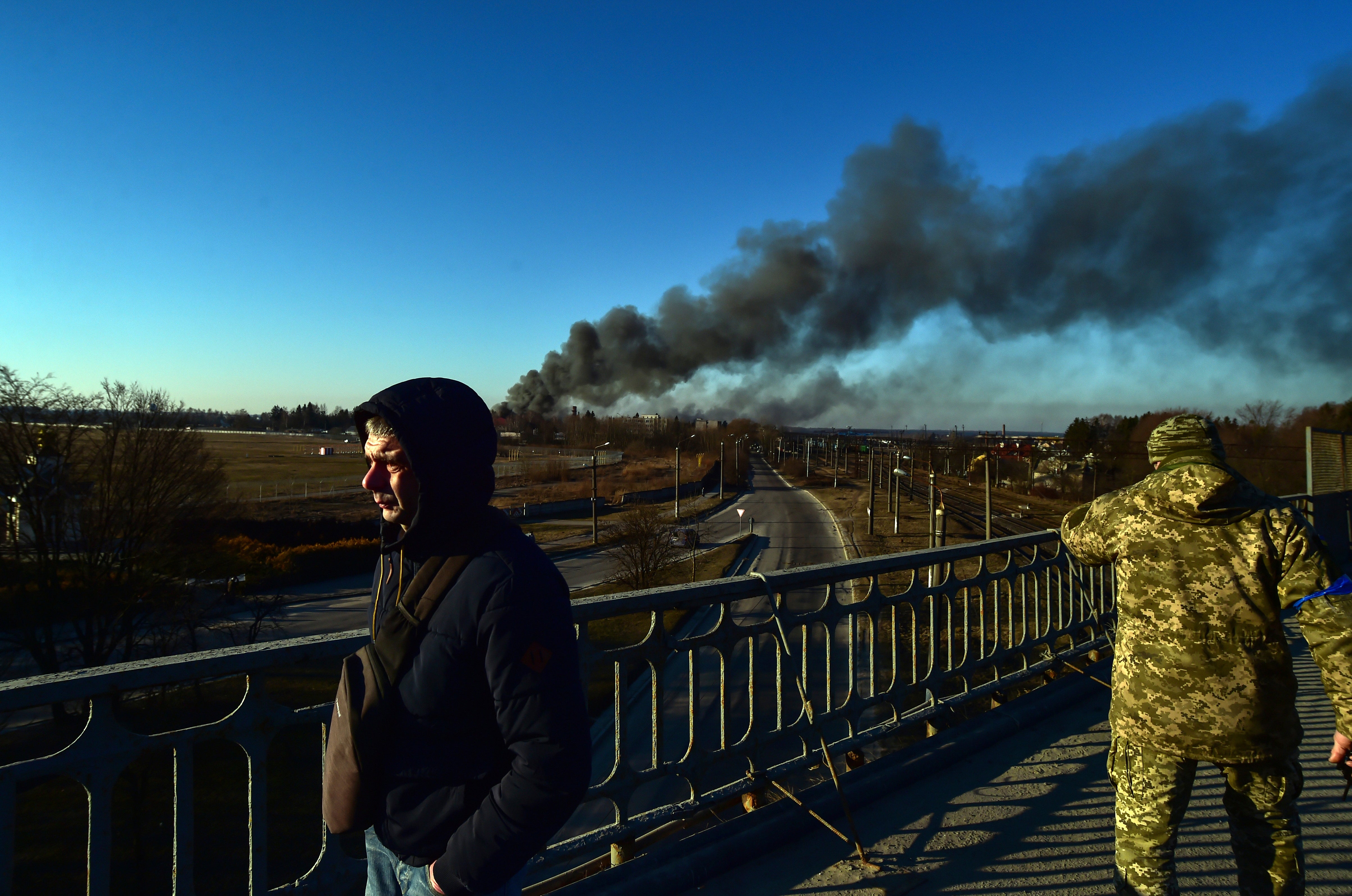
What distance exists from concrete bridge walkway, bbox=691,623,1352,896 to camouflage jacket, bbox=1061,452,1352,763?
74cm

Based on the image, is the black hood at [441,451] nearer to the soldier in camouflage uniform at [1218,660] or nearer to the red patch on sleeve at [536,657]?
the red patch on sleeve at [536,657]

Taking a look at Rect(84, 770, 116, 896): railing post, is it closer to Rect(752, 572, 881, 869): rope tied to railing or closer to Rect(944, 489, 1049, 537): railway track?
Rect(752, 572, 881, 869): rope tied to railing

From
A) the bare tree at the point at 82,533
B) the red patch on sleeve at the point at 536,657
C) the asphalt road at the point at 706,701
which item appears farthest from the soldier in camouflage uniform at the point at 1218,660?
the bare tree at the point at 82,533

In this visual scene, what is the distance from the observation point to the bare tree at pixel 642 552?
1196 inches

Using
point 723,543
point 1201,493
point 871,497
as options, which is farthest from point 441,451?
point 871,497

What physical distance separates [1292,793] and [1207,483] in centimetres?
94

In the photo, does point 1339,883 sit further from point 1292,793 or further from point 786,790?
point 786,790

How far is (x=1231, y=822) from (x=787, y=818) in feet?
4.64

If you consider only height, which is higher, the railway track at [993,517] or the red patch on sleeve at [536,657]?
the red patch on sleeve at [536,657]

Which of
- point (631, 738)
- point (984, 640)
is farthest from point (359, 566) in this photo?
point (984, 640)

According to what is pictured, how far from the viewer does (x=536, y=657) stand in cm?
128

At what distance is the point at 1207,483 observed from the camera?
204 cm

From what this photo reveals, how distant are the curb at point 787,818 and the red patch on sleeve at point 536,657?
1.46 m

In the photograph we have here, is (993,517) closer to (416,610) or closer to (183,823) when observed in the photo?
(183,823)
